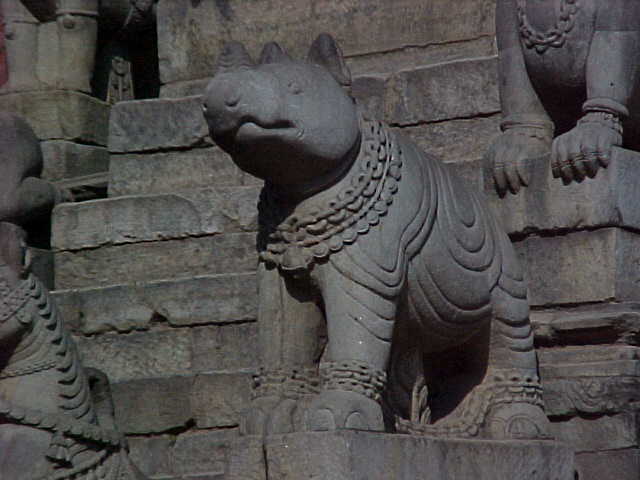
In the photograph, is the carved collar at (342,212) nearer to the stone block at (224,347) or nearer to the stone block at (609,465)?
the stone block at (609,465)

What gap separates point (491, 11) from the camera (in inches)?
442

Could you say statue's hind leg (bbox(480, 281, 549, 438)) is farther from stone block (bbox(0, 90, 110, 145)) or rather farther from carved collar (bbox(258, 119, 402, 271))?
stone block (bbox(0, 90, 110, 145))

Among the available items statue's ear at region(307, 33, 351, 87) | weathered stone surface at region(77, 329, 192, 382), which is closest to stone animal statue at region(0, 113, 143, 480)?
weathered stone surface at region(77, 329, 192, 382)

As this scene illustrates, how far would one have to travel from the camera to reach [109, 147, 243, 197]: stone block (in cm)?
1132

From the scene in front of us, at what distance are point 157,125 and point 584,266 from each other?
3291 millimetres

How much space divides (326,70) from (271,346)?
110 cm

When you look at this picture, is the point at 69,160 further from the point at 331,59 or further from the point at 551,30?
the point at 331,59

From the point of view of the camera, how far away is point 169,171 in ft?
37.4

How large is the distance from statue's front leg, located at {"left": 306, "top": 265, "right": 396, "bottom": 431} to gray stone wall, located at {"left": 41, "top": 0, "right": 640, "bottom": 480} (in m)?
0.42

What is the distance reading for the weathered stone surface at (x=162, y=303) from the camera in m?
10.3

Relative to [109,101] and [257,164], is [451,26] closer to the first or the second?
[109,101]

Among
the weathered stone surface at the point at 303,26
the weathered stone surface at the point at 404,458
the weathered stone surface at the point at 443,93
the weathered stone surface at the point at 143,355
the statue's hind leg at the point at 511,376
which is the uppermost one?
the weathered stone surface at the point at 303,26

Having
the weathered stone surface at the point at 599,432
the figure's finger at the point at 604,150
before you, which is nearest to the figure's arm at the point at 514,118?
the figure's finger at the point at 604,150

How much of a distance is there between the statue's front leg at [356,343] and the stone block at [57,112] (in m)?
4.66
